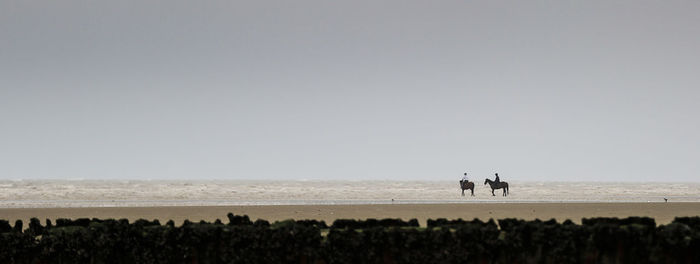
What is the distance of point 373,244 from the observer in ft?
32.2

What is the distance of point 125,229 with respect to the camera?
32.9ft

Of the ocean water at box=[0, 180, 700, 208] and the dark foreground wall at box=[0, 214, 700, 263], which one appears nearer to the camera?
the dark foreground wall at box=[0, 214, 700, 263]

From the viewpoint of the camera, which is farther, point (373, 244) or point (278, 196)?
point (278, 196)

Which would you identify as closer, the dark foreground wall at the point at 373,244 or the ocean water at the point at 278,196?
the dark foreground wall at the point at 373,244

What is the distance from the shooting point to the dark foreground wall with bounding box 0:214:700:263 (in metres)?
9.74

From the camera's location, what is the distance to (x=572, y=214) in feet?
99.2

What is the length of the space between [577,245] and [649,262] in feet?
3.45

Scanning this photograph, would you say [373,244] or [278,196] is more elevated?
[278,196]

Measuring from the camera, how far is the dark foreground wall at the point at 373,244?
384 inches

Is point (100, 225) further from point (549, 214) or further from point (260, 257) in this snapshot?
point (549, 214)

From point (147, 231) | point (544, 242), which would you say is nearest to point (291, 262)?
point (147, 231)

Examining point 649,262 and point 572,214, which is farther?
point 572,214

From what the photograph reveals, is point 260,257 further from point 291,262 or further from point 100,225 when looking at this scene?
point 100,225

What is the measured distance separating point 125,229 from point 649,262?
300 inches
